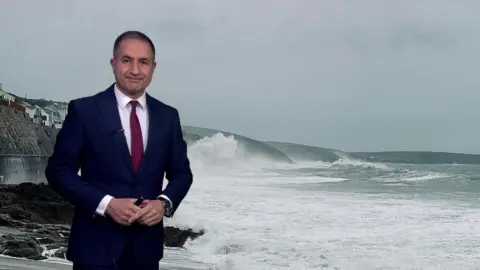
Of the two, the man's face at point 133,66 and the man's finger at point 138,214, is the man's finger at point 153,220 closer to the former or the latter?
the man's finger at point 138,214

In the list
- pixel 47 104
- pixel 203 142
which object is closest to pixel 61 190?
pixel 203 142

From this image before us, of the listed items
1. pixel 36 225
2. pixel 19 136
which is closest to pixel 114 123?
pixel 36 225

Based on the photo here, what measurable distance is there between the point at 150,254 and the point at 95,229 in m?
0.18

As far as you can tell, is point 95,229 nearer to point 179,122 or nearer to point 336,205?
point 179,122

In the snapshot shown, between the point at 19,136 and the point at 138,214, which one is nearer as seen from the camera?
the point at 138,214

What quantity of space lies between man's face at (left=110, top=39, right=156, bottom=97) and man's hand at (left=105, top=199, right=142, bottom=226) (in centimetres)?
33

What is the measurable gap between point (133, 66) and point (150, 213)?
1.42 ft

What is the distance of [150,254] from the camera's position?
1848 millimetres

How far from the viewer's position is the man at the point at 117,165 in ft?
5.87

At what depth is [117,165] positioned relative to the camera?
1.81m

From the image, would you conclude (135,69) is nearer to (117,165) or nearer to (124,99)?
(124,99)

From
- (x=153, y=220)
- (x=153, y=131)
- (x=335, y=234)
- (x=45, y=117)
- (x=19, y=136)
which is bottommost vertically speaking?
(x=335, y=234)

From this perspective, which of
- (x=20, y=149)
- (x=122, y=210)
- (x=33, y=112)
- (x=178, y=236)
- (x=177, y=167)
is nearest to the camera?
(x=122, y=210)

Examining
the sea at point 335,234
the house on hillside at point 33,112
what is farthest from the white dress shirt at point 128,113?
the house on hillside at point 33,112
